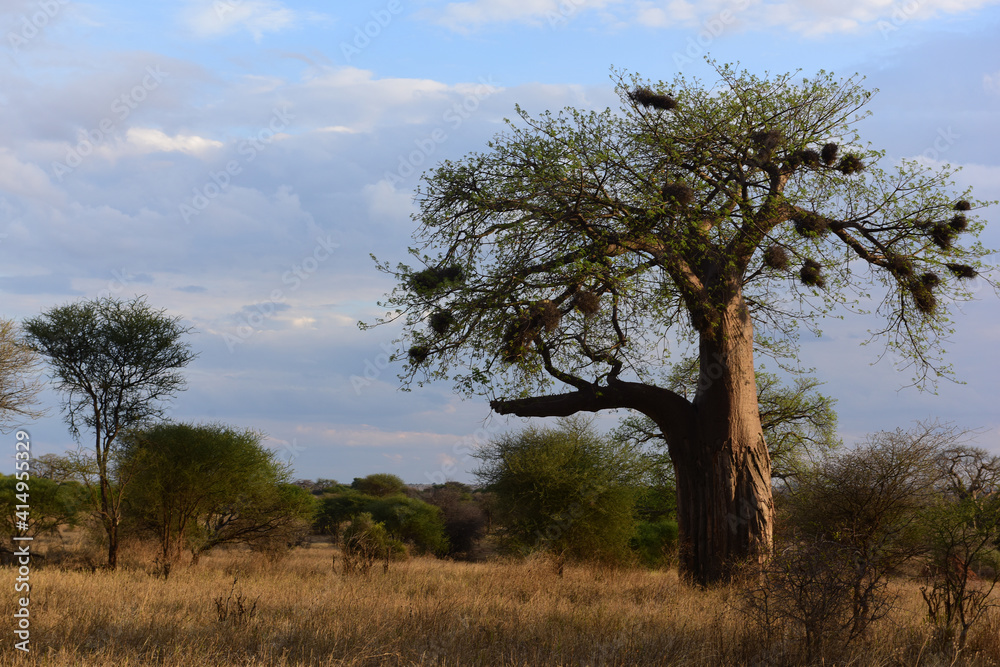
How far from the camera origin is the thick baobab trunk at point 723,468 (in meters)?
11.0

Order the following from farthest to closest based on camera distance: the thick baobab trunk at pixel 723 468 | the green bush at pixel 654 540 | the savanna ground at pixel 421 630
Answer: the green bush at pixel 654 540, the thick baobab trunk at pixel 723 468, the savanna ground at pixel 421 630

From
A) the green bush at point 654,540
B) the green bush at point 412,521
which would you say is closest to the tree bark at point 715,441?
the green bush at point 654,540

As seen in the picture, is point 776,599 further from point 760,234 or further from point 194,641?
point 760,234

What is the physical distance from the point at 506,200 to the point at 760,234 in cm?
411

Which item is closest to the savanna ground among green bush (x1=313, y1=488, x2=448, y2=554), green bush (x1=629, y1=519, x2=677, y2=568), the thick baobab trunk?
the thick baobab trunk

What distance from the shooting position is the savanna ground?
20.0 ft

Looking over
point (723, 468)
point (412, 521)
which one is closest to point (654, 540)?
point (412, 521)

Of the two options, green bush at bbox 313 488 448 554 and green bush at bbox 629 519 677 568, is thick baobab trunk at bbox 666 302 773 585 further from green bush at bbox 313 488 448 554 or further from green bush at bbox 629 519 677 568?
green bush at bbox 313 488 448 554

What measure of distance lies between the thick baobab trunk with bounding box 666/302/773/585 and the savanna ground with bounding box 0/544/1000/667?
910 millimetres

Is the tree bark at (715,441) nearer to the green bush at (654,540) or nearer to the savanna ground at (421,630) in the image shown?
the savanna ground at (421,630)

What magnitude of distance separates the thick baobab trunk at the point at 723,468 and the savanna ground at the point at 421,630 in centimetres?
91

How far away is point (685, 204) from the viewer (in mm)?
10812

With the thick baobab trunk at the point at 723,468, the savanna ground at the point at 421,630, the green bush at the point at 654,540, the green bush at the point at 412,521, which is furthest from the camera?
the green bush at the point at 412,521

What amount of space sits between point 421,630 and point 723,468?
228 inches
